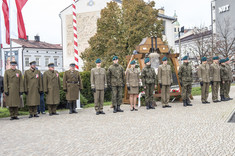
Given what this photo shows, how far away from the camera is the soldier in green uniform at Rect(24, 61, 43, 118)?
10.7m

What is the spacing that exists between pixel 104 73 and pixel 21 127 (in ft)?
12.8

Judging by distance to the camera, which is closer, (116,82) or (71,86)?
(116,82)

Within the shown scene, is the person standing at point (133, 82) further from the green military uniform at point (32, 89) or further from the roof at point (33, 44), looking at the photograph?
the roof at point (33, 44)

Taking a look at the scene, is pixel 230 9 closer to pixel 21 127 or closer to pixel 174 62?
pixel 174 62

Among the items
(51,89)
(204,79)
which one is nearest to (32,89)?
(51,89)

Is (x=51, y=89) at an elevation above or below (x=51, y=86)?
below

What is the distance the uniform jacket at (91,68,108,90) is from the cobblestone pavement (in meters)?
2.22

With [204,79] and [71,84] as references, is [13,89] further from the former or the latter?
[204,79]

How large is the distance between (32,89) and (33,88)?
5cm

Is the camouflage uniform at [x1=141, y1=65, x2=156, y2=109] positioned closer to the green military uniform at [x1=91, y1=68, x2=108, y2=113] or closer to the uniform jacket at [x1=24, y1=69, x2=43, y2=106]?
the green military uniform at [x1=91, y1=68, x2=108, y2=113]

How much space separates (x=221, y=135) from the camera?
20.7 ft

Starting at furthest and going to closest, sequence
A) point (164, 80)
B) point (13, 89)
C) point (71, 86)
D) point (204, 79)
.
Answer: point (204, 79) < point (164, 80) < point (71, 86) < point (13, 89)

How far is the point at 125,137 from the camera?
6426 mm

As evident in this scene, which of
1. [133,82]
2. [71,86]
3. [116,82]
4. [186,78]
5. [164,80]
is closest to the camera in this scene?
[116,82]
